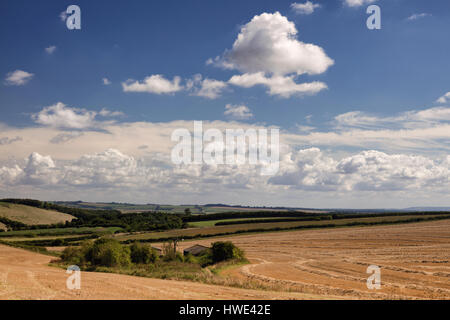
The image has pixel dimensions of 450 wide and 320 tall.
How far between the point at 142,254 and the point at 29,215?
11902 cm

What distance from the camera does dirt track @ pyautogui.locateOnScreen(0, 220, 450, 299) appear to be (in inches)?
985

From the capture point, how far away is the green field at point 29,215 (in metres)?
145

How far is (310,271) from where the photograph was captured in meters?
47.2

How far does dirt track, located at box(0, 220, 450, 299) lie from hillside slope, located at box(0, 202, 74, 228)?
246ft

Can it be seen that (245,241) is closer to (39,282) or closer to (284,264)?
(284,264)

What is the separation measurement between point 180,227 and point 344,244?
6338 cm

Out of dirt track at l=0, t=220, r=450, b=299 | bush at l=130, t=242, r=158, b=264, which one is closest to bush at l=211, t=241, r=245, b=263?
dirt track at l=0, t=220, r=450, b=299

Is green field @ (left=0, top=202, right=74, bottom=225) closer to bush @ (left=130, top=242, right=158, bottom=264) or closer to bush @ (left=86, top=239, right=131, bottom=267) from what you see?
bush @ (left=86, top=239, right=131, bottom=267)

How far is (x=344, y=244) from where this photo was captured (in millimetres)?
77062

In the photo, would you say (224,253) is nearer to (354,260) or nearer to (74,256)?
(354,260)

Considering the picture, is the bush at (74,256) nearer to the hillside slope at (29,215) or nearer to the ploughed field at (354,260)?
the ploughed field at (354,260)

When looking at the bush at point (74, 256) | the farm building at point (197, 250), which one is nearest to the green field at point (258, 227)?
the farm building at point (197, 250)

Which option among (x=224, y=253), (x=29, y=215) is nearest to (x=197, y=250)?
(x=224, y=253)
